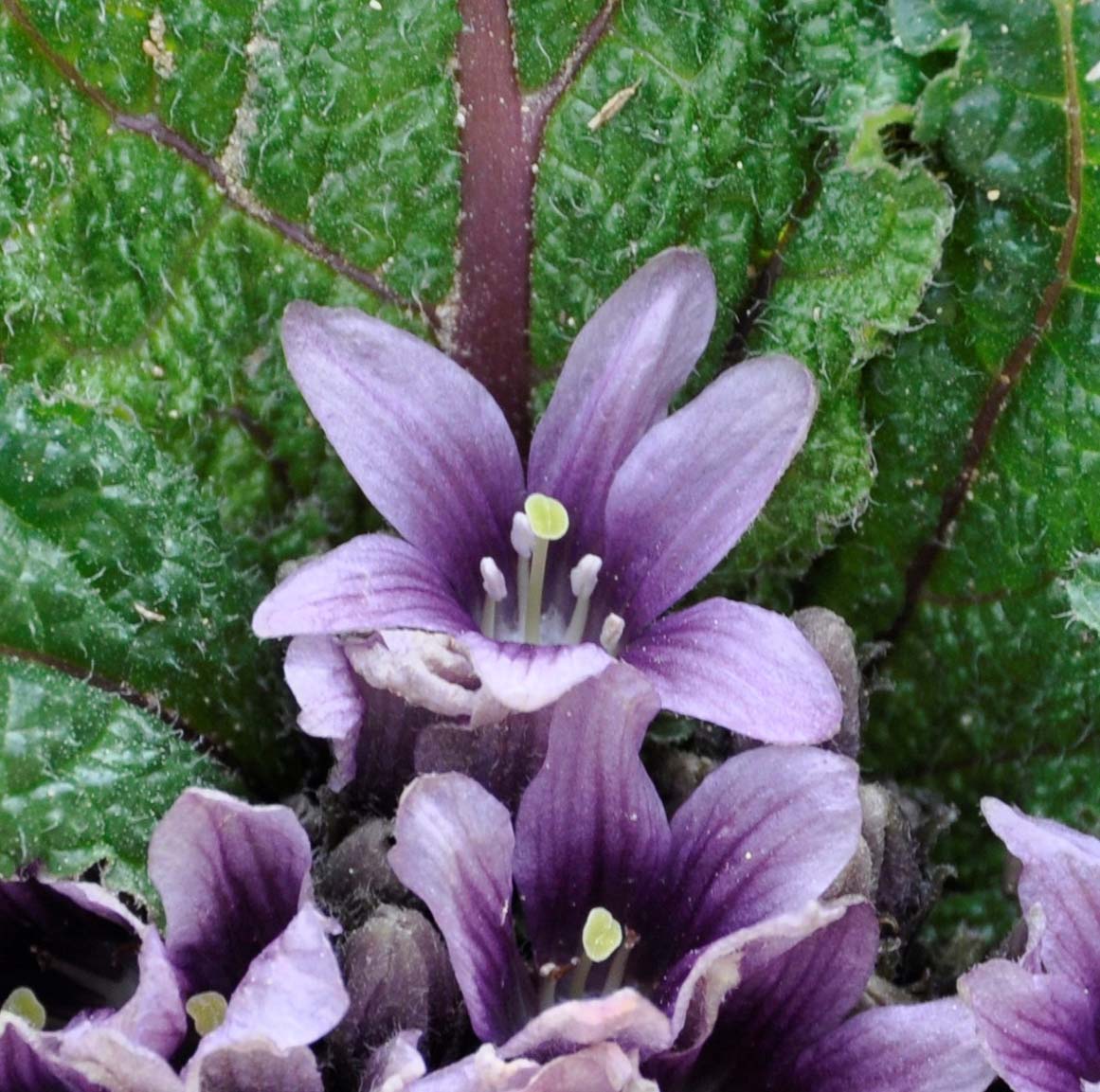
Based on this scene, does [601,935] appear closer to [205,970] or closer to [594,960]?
[594,960]

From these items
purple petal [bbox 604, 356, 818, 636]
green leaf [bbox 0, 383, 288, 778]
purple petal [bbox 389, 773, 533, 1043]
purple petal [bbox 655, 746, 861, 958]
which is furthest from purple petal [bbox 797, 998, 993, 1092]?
green leaf [bbox 0, 383, 288, 778]

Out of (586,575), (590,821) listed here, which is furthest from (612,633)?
(590,821)

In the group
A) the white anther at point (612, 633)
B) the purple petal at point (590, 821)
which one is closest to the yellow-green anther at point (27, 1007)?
the purple petal at point (590, 821)

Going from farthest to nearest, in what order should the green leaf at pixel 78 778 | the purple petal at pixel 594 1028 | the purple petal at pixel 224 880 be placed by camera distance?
1. the green leaf at pixel 78 778
2. the purple petal at pixel 224 880
3. the purple petal at pixel 594 1028

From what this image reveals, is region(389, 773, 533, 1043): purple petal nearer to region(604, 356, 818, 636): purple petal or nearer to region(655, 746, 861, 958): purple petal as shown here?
region(655, 746, 861, 958): purple petal

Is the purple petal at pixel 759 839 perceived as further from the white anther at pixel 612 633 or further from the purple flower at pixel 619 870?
the white anther at pixel 612 633

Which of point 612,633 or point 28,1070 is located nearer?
point 28,1070

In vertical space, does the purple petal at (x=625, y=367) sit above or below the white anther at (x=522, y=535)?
above

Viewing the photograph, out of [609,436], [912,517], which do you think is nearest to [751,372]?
[609,436]
